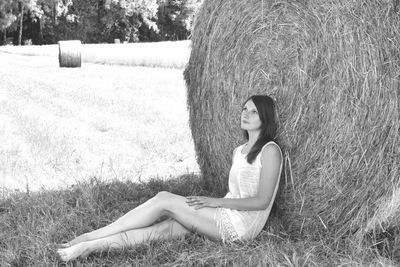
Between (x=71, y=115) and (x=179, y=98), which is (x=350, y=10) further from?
(x=179, y=98)

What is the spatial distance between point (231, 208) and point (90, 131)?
4.22m

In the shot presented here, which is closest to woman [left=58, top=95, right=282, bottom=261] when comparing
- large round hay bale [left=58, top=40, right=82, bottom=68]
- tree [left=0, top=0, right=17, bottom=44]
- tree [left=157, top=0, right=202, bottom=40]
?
large round hay bale [left=58, top=40, right=82, bottom=68]

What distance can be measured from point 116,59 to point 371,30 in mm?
16044

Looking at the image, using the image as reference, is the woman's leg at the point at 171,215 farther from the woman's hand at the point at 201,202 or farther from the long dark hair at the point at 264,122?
the long dark hair at the point at 264,122

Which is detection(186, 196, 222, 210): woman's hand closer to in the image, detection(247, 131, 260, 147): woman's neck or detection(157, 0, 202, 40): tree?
detection(247, 131, 260, 147): woman's neck

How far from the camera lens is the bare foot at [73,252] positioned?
363 centimetres

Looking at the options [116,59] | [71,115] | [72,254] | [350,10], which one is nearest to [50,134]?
[71,115]

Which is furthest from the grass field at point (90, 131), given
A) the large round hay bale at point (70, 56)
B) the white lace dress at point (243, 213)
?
the large round hay bale at point (70, 56)

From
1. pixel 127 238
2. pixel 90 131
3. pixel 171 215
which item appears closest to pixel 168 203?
pixel 171 215

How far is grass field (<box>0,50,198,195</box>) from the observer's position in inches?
229

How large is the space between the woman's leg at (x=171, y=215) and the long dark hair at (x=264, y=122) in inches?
18.4

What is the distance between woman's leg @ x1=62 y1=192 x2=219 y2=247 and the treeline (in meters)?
28.9

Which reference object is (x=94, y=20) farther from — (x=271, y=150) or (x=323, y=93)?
(x=323, y=93)

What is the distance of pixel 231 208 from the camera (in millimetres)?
3912
